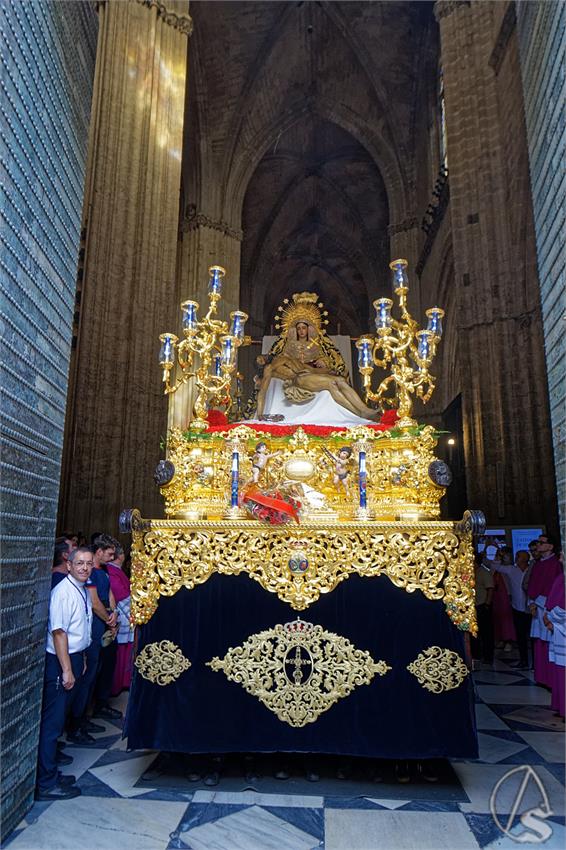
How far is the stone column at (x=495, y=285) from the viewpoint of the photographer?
9805mm

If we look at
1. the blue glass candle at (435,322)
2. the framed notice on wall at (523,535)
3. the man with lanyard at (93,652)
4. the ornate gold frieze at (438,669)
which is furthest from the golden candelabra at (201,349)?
the framed notice on wall at (523,535)

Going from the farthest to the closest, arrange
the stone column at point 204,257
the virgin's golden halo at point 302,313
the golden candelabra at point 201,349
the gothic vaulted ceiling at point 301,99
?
1. the gothic vaulted ceiling at point 301,99
2. the stone column at point 204,257
3. the virgin's golden halo at point 302,313
4. the golden candelabra at point 201,349

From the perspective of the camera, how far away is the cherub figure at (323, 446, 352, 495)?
4043mm

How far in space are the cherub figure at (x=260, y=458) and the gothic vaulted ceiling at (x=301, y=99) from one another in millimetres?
17671

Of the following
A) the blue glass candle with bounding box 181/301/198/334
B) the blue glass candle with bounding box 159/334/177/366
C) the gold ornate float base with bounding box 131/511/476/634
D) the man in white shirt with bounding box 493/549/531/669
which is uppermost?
the blue glass candle with bounding box 181/301/198/334

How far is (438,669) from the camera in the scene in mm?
3279

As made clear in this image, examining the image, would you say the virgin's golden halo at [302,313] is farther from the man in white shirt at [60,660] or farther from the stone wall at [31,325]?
the man in white shirt at [60,660]

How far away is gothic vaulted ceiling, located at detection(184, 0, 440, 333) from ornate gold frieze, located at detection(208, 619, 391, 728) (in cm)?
1881

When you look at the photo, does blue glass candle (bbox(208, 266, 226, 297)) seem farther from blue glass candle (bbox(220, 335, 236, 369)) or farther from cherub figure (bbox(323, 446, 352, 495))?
cherub figure (bbox(323, 446, 352, 495))

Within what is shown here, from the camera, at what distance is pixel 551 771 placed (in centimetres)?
354

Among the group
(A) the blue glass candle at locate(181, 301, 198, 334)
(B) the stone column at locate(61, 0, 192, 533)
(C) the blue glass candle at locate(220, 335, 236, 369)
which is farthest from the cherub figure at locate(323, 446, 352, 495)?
(B) the stone column at locate(61, 0, 192, 533)

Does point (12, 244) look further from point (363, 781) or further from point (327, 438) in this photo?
point (363, 781)

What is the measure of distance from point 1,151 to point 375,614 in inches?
120

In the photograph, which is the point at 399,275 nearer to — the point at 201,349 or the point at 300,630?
the point at 201,349
